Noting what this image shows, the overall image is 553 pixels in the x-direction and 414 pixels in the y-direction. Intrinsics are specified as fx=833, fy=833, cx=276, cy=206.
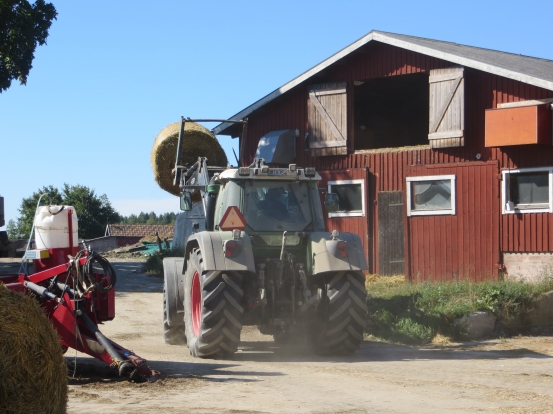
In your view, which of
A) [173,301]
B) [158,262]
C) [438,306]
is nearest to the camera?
[173,301]

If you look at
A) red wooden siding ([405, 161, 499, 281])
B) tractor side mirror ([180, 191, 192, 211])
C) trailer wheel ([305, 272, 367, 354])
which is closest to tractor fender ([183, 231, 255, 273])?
trailer wheel ([305, 272, 367, 354])

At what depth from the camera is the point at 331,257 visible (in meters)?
10.8

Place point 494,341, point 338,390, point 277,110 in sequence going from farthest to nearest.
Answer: point 277,110
point 494,341
point 338,390

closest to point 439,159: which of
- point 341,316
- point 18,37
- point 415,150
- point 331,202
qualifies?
point 415,150

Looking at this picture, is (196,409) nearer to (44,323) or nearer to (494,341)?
(44,323)

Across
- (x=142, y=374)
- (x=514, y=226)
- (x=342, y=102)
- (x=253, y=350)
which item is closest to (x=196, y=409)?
(x=142, y=374)

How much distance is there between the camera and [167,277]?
12352mm

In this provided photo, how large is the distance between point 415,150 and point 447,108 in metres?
1.28

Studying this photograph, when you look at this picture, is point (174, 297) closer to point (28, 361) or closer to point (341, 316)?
point (341, 316)

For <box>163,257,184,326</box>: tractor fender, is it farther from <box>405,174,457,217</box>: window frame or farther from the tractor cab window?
<box>405,174,457,217</box>: window frame

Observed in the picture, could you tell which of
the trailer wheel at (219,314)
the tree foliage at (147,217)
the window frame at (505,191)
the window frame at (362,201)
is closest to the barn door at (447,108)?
the window frame at (505,191)

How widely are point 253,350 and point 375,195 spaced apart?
339 inches

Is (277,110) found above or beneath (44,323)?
above

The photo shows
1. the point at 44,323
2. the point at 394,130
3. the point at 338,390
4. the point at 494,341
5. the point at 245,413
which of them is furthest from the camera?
the point at 394,130
